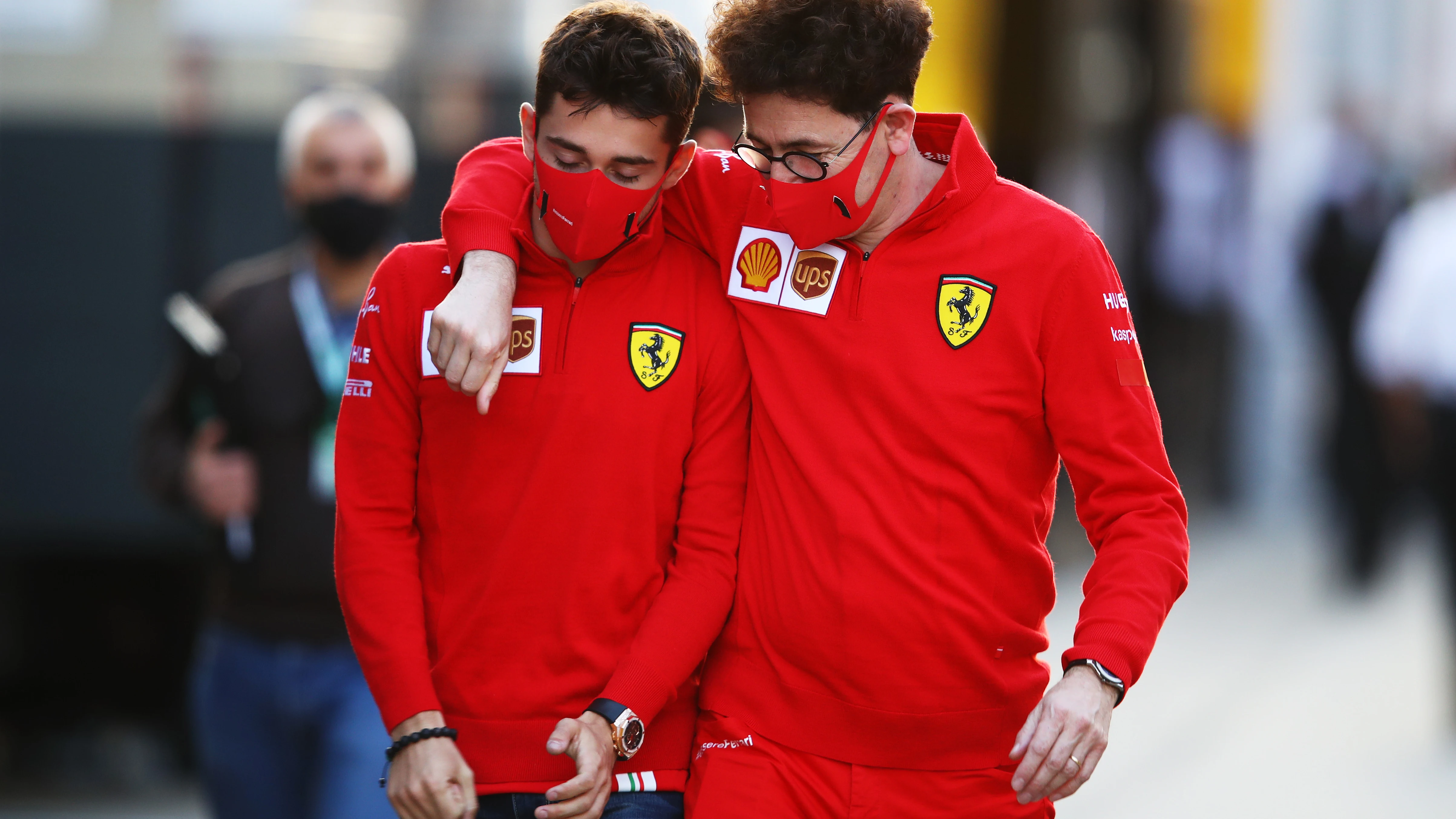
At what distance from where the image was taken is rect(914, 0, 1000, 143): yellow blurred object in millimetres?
8047

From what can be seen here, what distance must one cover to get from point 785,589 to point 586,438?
0.41 metres

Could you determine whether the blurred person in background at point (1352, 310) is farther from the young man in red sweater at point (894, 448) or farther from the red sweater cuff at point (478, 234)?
the red sweater cuff at point (478, 234)

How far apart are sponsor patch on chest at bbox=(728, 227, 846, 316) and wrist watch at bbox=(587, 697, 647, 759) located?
0.72 meters

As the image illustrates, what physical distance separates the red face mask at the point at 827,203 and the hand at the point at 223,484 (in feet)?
6.15

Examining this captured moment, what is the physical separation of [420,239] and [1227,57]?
34.5ft

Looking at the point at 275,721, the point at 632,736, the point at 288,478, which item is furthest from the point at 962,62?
the point at 632,736

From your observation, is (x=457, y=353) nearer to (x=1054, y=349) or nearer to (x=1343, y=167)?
(x=1054, y=349)

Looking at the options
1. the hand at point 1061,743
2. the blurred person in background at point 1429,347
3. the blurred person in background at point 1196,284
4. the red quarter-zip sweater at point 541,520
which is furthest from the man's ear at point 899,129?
the blurred person in background at point 1196,284

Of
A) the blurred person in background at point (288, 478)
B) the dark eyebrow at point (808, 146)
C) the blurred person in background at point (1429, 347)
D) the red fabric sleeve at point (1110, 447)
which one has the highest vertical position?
the dark eyebrow at point (808, 146)

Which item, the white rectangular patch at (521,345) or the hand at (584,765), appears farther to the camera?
the white rectangular patch at (521,345)

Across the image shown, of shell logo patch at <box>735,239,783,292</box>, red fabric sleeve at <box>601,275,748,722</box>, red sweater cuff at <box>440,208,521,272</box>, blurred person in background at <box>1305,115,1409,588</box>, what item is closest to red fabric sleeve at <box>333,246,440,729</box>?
red sweater cuff at <box>440,208,521,272</box>

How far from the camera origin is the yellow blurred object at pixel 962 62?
8.05 meters

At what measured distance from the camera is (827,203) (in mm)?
2705

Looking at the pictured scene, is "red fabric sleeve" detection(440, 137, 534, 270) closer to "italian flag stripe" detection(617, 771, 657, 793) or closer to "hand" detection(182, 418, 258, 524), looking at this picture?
"italian flag stripe" detection(617, 771, 657, 793)
